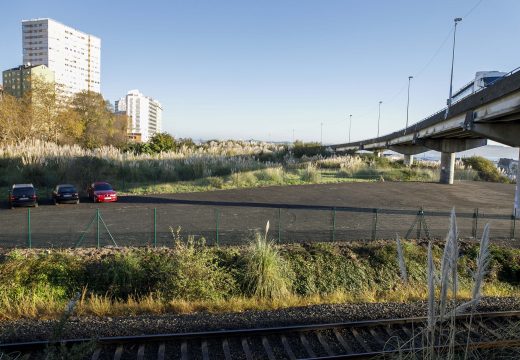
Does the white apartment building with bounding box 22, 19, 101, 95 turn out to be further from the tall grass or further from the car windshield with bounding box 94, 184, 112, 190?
the tall grass

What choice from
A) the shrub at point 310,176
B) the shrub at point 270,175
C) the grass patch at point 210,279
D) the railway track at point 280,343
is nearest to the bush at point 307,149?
the shrub at point 310,176

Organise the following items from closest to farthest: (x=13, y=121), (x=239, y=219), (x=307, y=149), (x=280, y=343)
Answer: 1. (x=280, y=343)
2. (x=239, y=219)
3. (x=13, y=121)
4. (x=307, y=149)

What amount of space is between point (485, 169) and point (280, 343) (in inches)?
2194

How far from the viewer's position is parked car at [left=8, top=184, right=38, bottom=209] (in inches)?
887

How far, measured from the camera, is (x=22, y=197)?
2261 centimetres

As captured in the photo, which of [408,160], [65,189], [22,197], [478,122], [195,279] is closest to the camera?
[195,279]

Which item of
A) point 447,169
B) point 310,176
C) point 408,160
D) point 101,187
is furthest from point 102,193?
point 408,160

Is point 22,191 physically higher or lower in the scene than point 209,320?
higher

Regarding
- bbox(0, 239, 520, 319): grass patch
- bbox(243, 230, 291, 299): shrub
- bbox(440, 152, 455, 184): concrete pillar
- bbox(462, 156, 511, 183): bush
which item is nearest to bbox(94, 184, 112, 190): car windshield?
bbox(0, 239, 520, 319): grass patch

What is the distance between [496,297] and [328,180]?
101 ft

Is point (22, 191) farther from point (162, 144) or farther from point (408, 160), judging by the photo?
point (408, 160)

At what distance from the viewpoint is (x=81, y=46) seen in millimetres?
→ 178000

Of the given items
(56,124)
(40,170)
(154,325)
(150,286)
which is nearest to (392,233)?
(150,286)

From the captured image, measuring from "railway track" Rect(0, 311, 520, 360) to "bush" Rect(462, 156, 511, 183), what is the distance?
163ft
